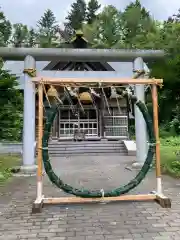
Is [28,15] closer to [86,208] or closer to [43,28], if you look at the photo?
[43,28]

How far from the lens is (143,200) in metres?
5.20

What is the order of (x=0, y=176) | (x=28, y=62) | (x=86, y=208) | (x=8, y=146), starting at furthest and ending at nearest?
(x=8, y=146) < (x=28, y=62) < (x=0, y=176) < (x=86, y=208)

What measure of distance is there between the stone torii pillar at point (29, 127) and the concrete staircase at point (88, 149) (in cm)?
666

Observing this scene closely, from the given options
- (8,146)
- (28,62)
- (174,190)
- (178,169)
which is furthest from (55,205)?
(8,146)

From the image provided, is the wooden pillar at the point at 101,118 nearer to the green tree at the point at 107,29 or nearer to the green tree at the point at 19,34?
the green tree at the point at 107,29

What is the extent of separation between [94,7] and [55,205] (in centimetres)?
4920

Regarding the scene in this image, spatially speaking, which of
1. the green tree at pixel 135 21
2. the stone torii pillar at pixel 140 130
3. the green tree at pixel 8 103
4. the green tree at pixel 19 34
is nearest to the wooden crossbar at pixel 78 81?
the green tree at pixel 8 103

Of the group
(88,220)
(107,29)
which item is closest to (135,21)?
(107,29)

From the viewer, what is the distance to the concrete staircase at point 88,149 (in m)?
15.6

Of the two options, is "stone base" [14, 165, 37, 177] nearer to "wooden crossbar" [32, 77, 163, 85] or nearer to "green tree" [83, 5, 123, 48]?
"wooden crossbar" [32, 77, 163, 85]

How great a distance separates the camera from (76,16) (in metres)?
48.8

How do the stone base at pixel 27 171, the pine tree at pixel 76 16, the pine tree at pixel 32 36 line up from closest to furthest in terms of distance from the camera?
the stone base at pixel 27 171
the pine tree at pixel 32 36
the pine tree at pixel 76 16

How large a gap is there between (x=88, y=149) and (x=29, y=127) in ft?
25.3

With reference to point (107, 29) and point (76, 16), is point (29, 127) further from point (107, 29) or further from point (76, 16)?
→ point (76, 16)
